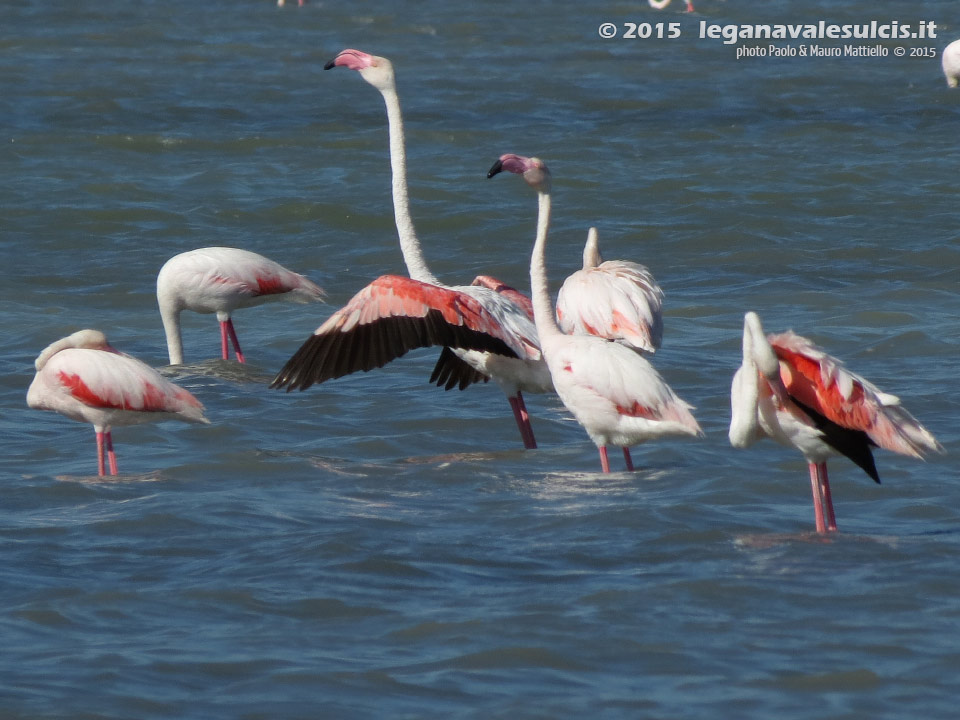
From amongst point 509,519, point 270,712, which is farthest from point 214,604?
point 509,519

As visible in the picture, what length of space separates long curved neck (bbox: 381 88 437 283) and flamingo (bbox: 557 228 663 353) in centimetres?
66

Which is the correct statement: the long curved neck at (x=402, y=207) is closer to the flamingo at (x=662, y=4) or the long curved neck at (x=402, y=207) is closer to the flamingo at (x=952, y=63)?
the flamingo at (x=952, y=63)

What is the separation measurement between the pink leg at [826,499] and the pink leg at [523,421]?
1.72 meters

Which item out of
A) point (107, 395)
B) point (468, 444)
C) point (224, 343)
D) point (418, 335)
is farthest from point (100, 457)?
point (224, 343)

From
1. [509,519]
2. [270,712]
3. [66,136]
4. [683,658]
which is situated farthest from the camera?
[66,136]

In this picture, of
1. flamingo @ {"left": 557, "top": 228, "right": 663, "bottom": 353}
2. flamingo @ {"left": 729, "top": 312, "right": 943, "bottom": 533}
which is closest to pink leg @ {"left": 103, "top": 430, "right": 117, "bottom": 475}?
flamingo @ {"left": 557, "top": 228, "right": 663, "bottom": 353}

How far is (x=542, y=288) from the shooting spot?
21.8 ft

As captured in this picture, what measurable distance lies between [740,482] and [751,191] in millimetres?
7501

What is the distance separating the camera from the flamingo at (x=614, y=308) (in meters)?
7.16

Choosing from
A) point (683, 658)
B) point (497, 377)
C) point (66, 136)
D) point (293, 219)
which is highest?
point (66, 136)

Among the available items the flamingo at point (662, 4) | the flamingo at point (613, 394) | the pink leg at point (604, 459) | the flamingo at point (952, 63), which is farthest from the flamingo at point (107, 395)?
the flamingo at point (662, 4)

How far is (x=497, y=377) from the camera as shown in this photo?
6.91 metres

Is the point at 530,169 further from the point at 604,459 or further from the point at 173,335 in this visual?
the point at 173,335

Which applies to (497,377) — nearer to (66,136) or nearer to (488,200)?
(488,200)
